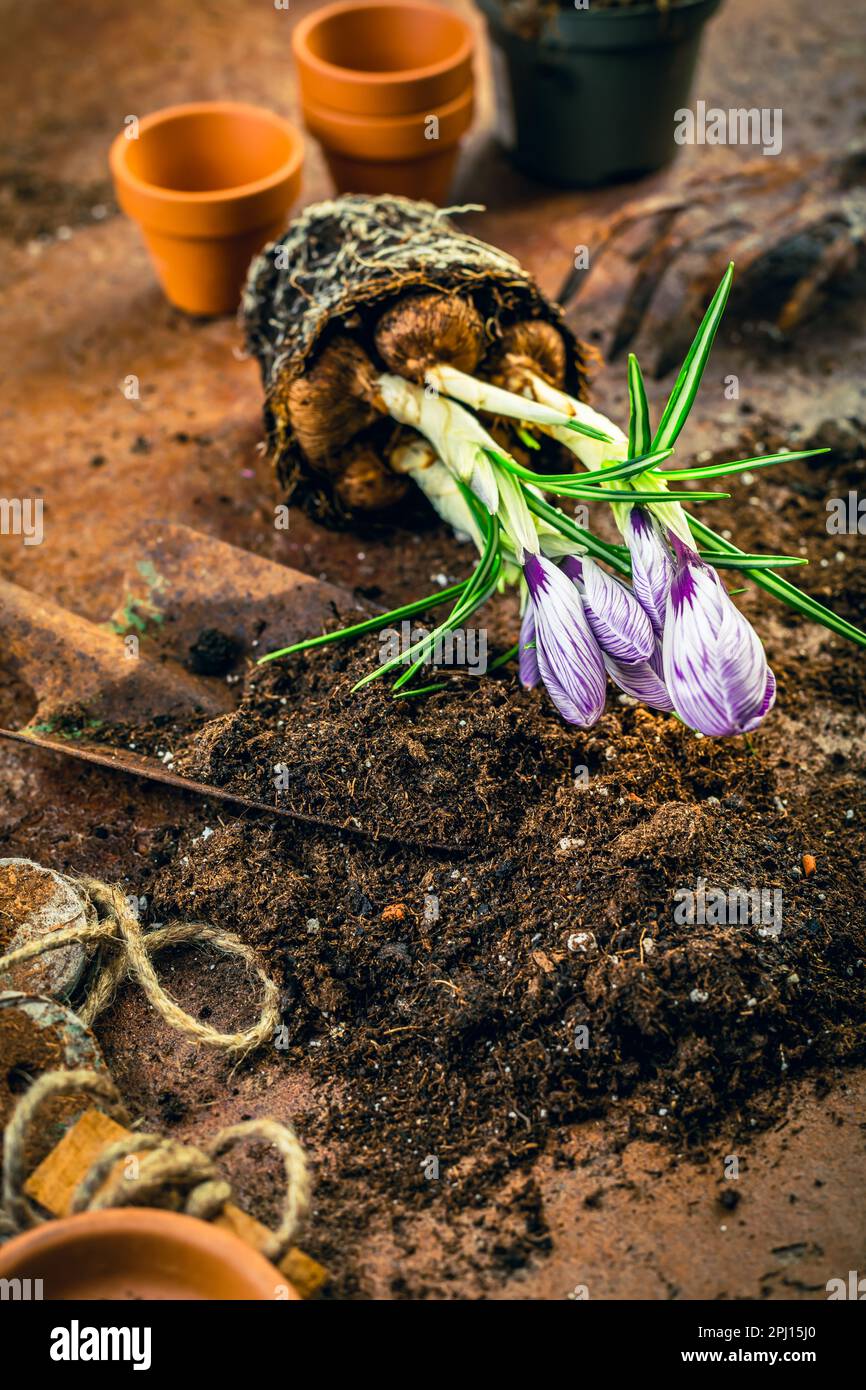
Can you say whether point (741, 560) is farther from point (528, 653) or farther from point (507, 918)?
point (507, 918)

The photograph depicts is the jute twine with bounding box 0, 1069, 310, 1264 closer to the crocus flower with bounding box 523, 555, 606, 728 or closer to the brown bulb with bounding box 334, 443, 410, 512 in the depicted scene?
the crocus flower with bounding box 523, 555, 606, 728

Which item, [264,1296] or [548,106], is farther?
[548,106]

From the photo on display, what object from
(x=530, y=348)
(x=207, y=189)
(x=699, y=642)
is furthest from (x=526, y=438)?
(x=207, y=189)

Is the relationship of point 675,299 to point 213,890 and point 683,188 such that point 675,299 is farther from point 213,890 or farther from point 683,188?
point 213,890

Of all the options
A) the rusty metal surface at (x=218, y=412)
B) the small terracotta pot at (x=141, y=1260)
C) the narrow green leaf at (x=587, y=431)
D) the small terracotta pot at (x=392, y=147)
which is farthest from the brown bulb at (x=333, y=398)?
the small terracotta pot at (x=141, y=1260)

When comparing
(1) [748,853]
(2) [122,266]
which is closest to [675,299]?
(2) [122,266]

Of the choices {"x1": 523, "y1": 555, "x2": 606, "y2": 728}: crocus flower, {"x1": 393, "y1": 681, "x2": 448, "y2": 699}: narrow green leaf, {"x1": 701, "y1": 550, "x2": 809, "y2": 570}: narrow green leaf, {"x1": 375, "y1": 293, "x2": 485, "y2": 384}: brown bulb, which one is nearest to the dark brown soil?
{"x1": 393, "y1": 681, "x2": 448, "y2": 699}: narrow green leaf
